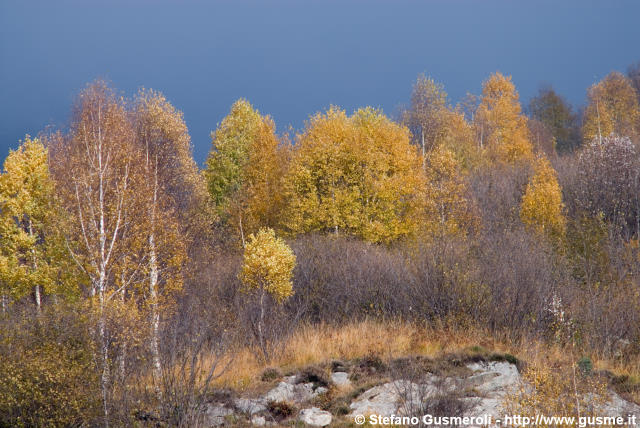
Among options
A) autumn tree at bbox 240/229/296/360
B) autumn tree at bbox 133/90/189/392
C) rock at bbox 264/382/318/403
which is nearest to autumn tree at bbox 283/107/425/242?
autumn tree at bbox 133/90/189/392

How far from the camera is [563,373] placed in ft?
31.1

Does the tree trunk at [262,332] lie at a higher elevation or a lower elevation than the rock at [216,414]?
higher

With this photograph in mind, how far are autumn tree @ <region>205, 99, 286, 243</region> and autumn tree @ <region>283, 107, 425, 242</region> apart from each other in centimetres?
291

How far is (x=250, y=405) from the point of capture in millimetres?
11555

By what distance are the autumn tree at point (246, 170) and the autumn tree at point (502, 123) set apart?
58.9 feet

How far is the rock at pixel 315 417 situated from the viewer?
426 inches

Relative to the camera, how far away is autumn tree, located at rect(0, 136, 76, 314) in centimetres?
2512

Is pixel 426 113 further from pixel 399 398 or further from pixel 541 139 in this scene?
Result: pixel 399 398

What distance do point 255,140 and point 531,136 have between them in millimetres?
26225

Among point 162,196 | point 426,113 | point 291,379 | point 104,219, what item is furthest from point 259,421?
point 426,113

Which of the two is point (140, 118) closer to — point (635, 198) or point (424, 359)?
point (424, 359)

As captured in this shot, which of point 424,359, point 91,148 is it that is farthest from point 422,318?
point 91,148

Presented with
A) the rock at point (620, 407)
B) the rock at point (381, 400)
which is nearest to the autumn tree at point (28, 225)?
the rock at point (381, 400)

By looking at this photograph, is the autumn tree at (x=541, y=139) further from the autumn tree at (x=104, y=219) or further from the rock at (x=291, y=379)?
the rock at (x=291, y=379)
